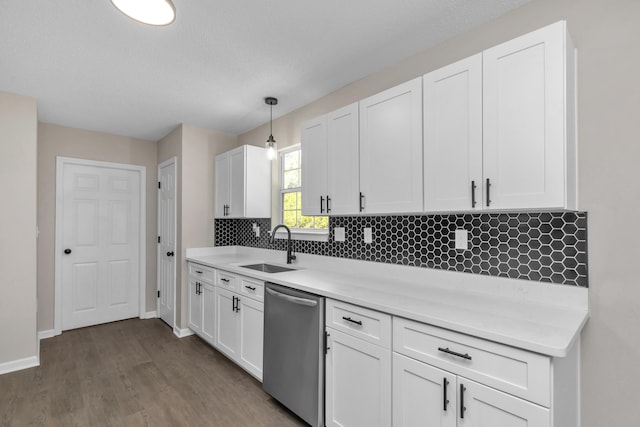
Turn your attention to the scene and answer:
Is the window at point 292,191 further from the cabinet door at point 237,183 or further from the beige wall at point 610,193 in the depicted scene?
the beige wall at point 610,193

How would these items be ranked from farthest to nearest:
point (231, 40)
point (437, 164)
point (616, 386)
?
1. point (231, 40)
2. point (437, 164)
3. point (616, 386)

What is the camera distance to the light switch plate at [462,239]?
196 cm

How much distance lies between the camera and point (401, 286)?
2080 millimetres

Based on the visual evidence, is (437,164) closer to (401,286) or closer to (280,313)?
(401,286)

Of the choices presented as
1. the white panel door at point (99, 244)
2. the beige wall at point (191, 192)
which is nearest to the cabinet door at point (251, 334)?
the beige wall at point (191, 192)

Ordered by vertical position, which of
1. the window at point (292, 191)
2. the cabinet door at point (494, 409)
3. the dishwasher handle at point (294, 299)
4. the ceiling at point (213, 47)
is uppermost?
the ceiling at point (213, 47)

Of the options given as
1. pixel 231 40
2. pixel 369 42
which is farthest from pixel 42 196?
pixel 369 42

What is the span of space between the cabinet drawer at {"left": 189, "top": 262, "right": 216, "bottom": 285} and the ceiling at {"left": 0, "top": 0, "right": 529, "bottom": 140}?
170 cm

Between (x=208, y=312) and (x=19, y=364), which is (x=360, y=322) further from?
(x=19, y=364)

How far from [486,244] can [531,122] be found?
2.45 feet

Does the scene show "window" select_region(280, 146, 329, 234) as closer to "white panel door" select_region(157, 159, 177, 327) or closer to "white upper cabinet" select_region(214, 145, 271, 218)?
"white upper cabinet" select_region(214, 145, 271, 218)

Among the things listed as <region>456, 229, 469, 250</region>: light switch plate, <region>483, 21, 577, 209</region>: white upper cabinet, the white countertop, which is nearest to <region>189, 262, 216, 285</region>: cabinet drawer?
the white countertop

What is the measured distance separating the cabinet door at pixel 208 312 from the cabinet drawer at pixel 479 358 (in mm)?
2178

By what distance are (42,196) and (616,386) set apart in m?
5.20
